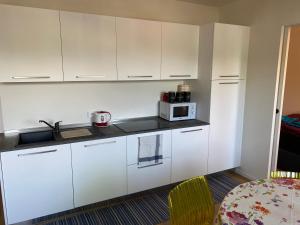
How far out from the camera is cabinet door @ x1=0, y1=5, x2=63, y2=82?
6.81ft

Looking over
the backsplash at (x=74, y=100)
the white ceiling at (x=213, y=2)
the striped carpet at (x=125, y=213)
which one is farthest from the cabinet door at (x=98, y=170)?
the white ceiling at (x=213, y=2)

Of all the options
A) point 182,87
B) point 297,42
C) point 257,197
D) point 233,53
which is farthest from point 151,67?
point 297,42

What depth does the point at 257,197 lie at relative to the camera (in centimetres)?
147

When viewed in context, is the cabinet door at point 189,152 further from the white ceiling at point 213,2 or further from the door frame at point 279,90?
the white ceiling at point 213,2

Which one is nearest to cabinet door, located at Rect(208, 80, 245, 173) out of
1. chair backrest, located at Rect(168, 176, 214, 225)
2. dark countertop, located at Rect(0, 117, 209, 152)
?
dark countertop, located at Rect(0, 117, 209, 152)

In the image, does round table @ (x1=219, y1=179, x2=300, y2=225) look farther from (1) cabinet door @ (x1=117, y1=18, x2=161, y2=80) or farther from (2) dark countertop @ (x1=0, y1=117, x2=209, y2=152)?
(1) cabinet door @ (x1=117, y1=18, x2=161, y2=80)

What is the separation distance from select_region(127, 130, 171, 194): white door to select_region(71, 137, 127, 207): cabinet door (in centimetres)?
7

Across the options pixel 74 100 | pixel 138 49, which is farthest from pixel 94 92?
pixel 138 49

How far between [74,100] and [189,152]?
4.82 feet

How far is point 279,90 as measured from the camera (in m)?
2.81

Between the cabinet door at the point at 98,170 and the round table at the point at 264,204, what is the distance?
4.20ft

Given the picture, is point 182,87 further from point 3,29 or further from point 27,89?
point 3,29

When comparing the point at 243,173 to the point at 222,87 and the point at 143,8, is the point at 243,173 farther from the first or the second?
the point at 143,8

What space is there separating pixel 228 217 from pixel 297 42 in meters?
4.26
